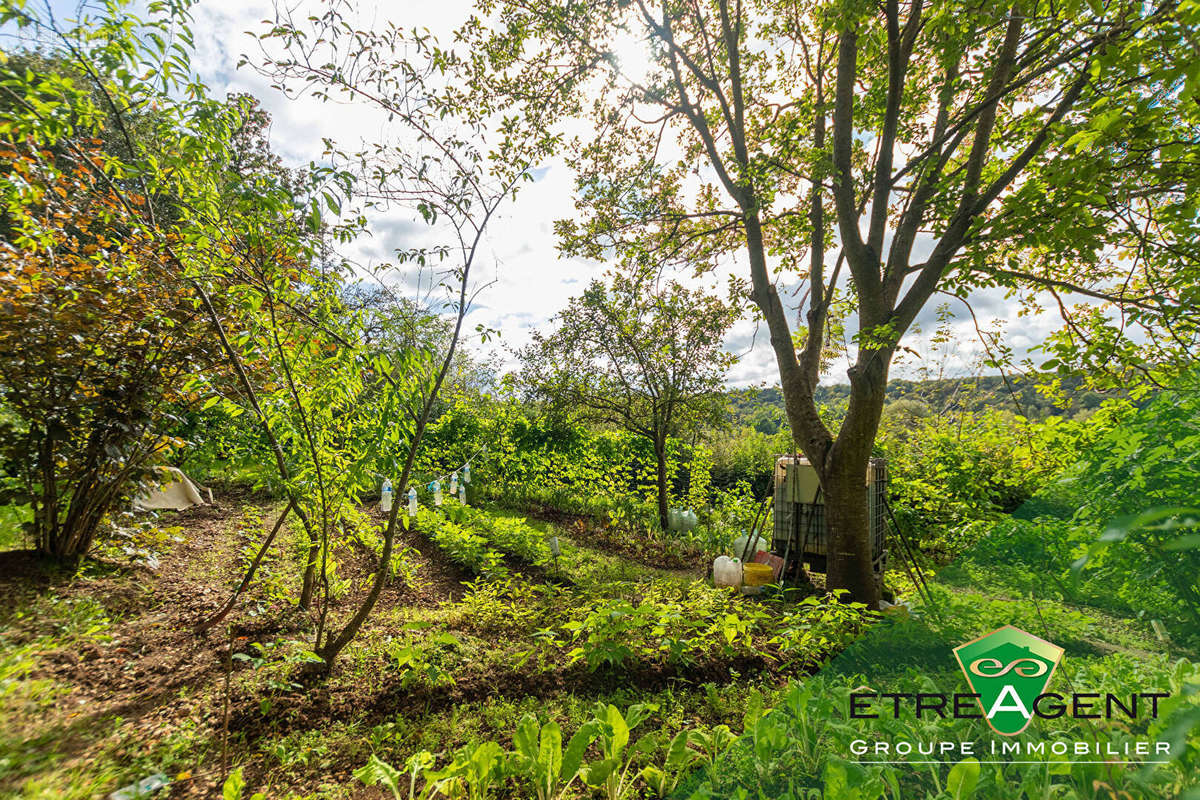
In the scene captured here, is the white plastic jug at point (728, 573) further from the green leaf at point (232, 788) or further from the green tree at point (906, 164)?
the green leaf at point (232, 788)

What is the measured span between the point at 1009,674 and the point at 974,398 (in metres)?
7.85

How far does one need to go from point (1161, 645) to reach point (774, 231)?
16.9ft

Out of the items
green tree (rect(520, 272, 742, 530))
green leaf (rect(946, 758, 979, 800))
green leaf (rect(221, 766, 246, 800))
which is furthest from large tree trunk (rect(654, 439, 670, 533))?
green leaf (rect(221, 766, 246, 800))

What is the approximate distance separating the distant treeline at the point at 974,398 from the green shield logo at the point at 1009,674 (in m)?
2.28

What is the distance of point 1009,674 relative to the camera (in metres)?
1.77

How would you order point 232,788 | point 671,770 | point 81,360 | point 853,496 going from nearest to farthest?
point 232,788 → point 671,770 → point 81,360 → point 853,496

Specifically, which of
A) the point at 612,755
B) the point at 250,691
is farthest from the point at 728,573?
the point at 250,691

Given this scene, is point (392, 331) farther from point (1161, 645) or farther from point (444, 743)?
point (1161, 645)

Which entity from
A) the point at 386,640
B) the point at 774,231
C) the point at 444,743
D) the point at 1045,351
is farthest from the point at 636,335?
the point at 444,743

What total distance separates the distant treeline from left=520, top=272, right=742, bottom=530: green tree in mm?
715

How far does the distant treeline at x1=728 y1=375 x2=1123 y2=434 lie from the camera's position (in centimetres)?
366

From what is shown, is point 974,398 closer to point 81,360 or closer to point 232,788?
point 232,788

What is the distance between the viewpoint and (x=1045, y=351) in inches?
131

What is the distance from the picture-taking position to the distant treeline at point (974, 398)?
3664mm
